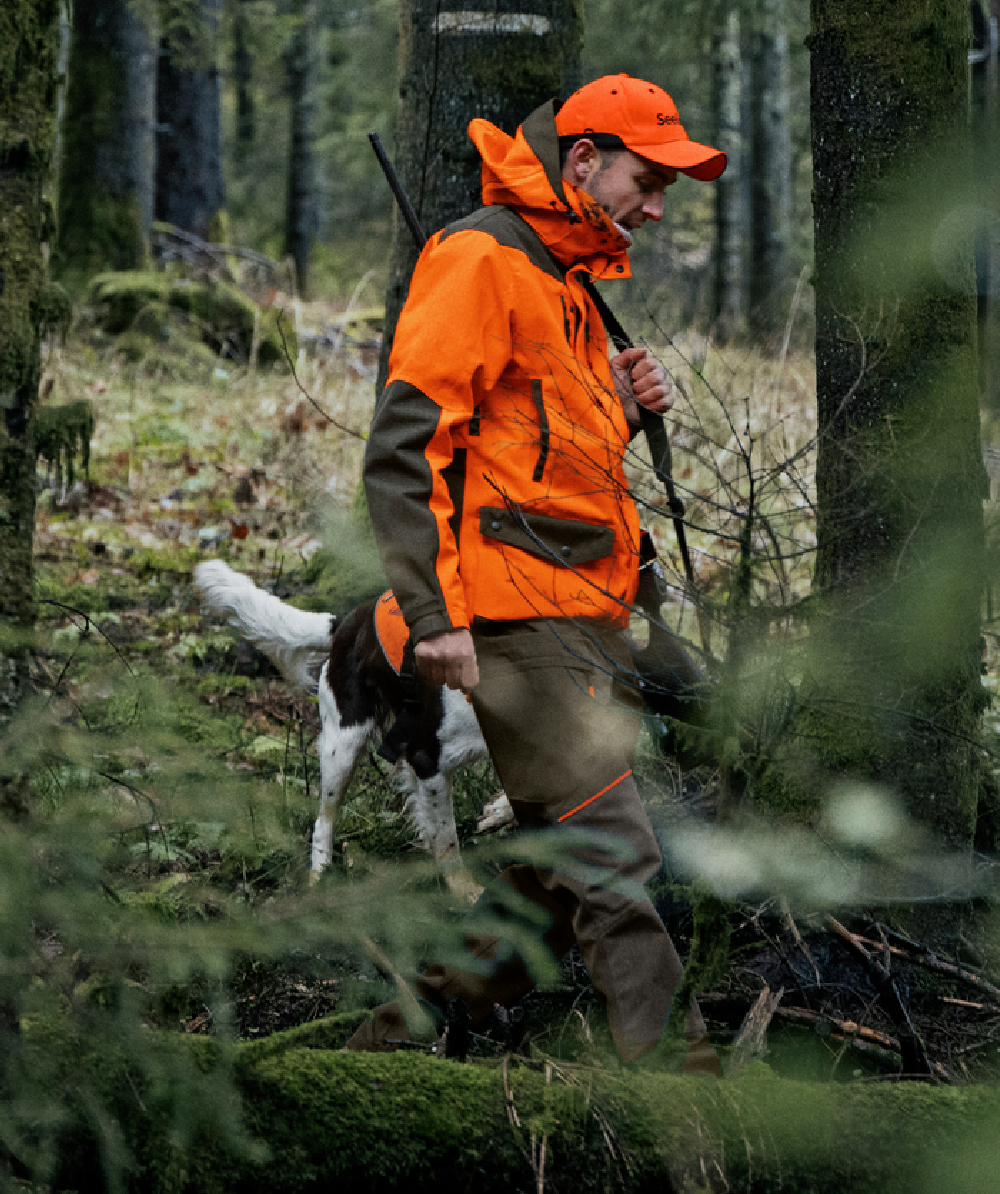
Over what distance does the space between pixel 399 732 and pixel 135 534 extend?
3.99m

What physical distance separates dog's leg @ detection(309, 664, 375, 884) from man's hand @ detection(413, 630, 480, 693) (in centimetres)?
127

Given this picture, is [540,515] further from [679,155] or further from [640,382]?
[679,155]

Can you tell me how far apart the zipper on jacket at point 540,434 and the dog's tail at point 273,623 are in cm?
178

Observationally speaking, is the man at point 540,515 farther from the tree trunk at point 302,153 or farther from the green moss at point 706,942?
the tree trunk at point 302,153

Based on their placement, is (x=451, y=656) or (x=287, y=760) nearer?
(x=451, y=656)

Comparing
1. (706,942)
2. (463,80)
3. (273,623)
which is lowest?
(706,942)

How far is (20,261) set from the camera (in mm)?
2219

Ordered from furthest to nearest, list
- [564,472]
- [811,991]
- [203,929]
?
[811,991], [564,472], [203,929]

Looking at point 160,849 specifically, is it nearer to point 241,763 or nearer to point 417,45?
point 241,763

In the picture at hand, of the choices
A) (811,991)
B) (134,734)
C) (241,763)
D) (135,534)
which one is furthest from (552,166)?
(135,534)

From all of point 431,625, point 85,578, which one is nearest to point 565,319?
point 431,625

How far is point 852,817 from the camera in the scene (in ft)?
10.9

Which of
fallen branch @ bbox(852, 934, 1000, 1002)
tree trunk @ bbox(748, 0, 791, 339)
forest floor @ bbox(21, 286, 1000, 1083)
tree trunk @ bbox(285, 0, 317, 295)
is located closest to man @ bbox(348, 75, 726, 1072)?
forest floor @ bbox(21, 286, 1000, 1083)

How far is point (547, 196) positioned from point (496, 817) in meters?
2.21
